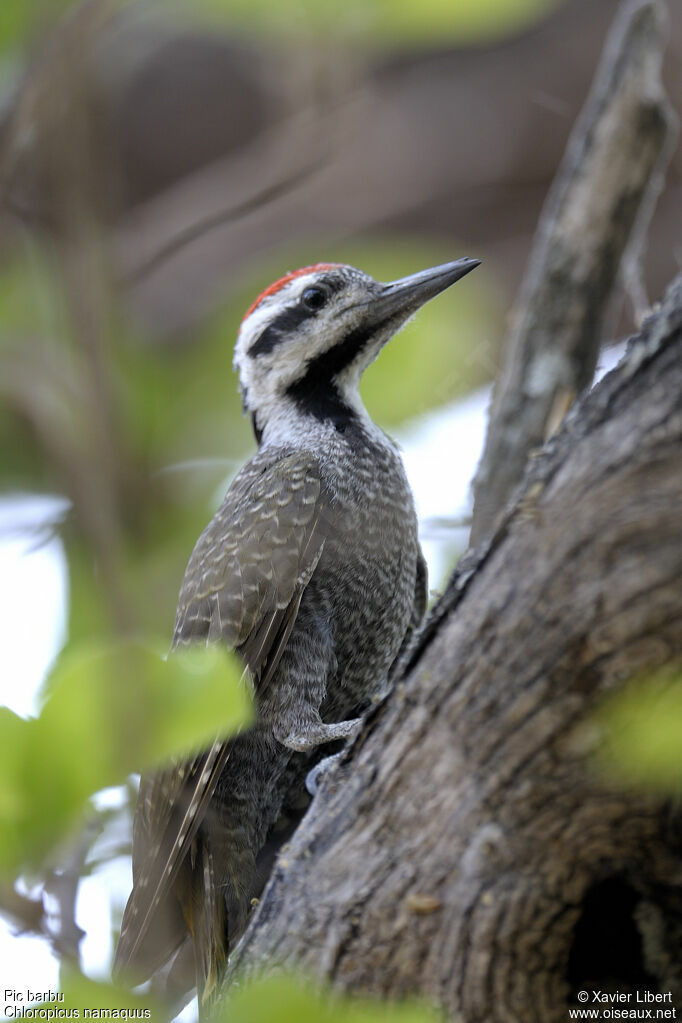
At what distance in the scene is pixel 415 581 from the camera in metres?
3.85

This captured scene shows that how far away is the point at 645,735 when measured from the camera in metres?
1.76

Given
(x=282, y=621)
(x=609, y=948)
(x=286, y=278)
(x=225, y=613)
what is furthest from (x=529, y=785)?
(x=286, y=278)

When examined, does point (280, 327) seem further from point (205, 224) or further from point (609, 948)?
point (609, 948)

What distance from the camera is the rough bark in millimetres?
1867

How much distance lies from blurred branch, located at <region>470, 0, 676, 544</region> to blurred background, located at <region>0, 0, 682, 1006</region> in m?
0.23

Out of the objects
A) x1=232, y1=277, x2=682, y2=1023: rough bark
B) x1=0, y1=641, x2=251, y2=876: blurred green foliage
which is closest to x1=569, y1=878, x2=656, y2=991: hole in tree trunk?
x1=232, y1=277, x2=682, y2=1023: rough bark

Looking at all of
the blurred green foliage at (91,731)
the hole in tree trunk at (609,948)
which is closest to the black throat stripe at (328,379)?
the hole in tree trunk at (609,948)

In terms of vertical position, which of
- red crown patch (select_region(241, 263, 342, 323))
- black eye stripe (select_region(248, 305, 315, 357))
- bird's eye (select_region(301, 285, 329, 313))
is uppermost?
red crown patch (select_region(241, 263, 342, 323))

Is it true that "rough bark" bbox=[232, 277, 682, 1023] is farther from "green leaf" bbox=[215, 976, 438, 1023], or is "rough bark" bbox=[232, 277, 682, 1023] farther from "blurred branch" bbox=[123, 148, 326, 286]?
"blurred branch" bbox=[123, 148, 326, 286]

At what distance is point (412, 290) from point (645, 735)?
8.10ft

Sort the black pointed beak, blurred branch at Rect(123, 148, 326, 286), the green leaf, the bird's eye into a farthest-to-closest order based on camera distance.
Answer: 1. the bird's eye
2. the black pointed beak
3. blurred branch at Rect(123, 148, 326, 286)
4. the green leaf

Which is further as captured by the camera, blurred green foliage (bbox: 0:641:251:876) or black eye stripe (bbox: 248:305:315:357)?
black eye stripe (bbox: 248:305:315:357)

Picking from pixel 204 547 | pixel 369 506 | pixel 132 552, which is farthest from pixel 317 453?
pixel 132 552

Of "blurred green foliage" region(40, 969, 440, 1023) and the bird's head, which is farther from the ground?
the bird's head
